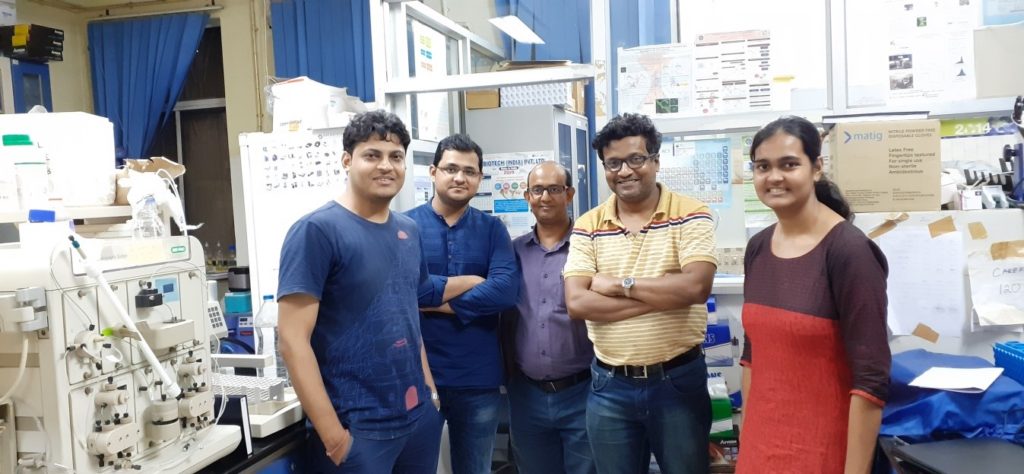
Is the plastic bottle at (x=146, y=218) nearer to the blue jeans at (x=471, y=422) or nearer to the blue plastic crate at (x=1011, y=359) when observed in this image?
the blue jeans at (x=471, y=422)

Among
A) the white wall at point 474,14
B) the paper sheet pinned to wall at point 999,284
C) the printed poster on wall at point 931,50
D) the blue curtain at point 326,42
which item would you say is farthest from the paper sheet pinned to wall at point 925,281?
the blue curtain at point 326,42

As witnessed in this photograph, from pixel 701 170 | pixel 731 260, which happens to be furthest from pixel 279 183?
pixel 731 260

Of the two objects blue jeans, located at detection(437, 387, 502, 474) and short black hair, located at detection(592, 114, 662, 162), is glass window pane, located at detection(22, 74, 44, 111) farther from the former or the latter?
short black hair, located at detection(592, 114, 662, 162)

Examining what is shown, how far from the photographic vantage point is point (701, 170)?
3035 mm

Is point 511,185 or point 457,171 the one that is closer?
point 457,171

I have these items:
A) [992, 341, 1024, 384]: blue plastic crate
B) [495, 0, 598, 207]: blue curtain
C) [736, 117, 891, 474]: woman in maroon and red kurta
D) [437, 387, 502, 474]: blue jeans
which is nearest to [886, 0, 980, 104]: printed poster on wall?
[992, 341, 1024, 384]: blue plastic crate

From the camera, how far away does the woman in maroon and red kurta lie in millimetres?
1370

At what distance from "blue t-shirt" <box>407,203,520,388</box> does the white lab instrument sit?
79cm

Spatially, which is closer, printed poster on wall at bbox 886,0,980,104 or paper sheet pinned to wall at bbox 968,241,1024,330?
paper sheet pinned to wall at bbox 968,241,1024,330

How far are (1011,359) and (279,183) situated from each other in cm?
281

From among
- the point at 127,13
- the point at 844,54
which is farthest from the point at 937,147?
the point at 127,13

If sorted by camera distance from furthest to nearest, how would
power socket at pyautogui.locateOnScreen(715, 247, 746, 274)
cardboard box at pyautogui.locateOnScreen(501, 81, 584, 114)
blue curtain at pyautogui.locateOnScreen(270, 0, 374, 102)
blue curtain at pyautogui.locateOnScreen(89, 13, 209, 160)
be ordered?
blue curtain at pyautogui.locateOnScreen(89, 13, 209, 160)
blue curtain at pyautogui.locateOnScreen(270, 0, 374, 102)
cardboard box at pyautogui.locateOnScreen(501, 81, 584, 114)
power socket at pyautogui.locateOnScreen(715, 247, 746, 274)

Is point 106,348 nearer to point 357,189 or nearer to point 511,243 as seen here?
point 357,189

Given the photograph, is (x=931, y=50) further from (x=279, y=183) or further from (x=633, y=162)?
(x=279, y=183)
